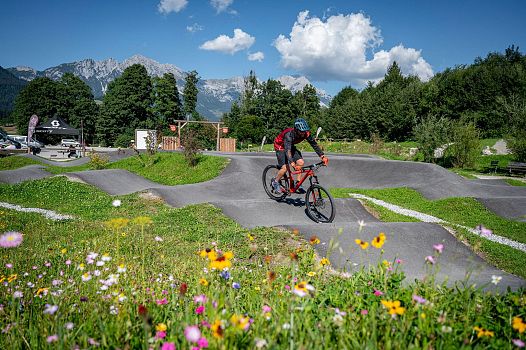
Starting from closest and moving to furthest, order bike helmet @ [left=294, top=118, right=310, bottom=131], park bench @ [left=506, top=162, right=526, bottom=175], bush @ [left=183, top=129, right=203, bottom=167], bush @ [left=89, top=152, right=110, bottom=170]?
bike helmet @ [left=294, top=118, right=310, bottom=131], bush @ [left=183, top=129, right=203, bottom=167], bush @ [left=89, top=152, right=110, bottom=170], park bench @ [left=506, top=162, right=526, bottom=175]

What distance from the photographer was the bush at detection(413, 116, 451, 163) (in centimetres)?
2883

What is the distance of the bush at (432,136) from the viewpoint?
28.8 meters

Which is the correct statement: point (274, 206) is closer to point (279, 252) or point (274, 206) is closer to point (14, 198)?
point (279, 252)

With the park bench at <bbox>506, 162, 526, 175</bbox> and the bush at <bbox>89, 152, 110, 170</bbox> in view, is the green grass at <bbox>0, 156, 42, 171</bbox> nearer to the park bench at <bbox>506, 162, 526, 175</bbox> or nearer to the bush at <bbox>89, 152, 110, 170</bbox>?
the bush at <bbox>89, 152, 110, 170</bbox>

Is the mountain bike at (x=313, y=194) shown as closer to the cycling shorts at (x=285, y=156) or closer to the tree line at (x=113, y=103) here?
the cycling shorts at (x=285, y=156)

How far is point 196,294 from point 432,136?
30.1 metres

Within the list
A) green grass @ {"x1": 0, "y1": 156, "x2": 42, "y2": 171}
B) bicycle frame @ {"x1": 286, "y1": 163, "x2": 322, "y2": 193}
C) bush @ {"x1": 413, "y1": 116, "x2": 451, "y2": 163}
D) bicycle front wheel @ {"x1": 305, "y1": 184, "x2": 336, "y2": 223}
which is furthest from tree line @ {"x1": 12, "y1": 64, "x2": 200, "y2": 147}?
bicycle front wheel @ {"x1": 305, "y1": 184, "x2": 336, "y2": 223}

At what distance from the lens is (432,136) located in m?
29.1

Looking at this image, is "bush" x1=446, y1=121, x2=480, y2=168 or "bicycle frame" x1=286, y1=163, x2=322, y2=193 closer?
"bicycle frame" x1=286, y1=163, x2=322, y2=193

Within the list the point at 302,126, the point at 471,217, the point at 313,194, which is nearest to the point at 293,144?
the point at 302,126

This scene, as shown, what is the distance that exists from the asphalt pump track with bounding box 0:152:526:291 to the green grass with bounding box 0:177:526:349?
1.37ft

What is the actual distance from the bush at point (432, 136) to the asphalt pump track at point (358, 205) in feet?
31.6

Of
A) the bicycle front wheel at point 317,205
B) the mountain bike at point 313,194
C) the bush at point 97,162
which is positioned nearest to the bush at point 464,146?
the mountain bike at point 313,194

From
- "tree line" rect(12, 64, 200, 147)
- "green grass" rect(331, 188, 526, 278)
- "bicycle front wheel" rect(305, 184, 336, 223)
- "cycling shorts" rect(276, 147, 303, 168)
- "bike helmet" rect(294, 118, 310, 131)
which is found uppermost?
"tree line" rect(12, 64, 200, 147)
